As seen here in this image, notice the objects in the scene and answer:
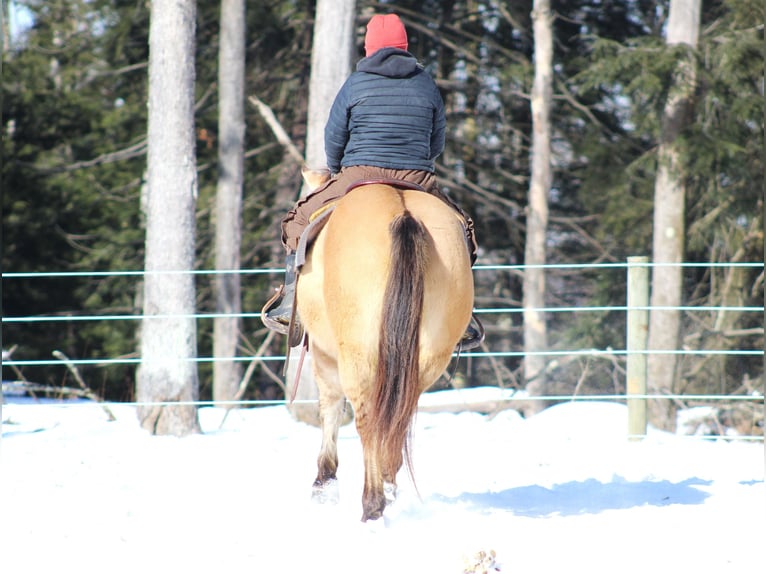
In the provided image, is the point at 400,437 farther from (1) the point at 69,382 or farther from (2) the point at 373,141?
(1) the point at 69,382

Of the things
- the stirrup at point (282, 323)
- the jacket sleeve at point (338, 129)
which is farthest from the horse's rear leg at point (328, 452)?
the jacket sleeve at point (338, 129)

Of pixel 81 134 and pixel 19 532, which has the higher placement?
pixel 81 134

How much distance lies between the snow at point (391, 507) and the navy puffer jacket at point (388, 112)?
5.37ft

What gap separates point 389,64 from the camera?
4344 mm

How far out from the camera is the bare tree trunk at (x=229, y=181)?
550 inches

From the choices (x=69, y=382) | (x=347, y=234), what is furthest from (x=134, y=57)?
(x=347, y=234)

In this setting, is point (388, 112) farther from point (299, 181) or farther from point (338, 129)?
point (299, 181)

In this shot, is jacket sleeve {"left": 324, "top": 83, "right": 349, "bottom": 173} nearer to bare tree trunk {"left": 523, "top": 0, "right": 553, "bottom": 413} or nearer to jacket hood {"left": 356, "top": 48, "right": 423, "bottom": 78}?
jacket hood {"left": 356, "top": 48, "right": 423, "bottom": 78}

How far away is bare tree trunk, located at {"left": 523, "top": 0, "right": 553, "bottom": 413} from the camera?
14.0 meters

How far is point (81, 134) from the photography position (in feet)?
62.2

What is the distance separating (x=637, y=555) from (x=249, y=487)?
2338 mm

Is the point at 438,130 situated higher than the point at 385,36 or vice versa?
the point at 385,36

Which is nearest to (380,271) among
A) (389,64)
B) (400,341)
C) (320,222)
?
(400,341)

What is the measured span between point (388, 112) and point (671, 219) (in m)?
8.27
